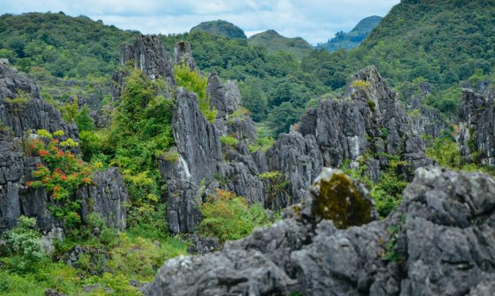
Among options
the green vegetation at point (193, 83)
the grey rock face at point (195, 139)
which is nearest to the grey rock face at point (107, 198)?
the grey rock face at point (195, 139)

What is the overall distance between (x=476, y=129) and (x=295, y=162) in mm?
11158

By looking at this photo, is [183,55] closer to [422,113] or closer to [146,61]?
[146,61]

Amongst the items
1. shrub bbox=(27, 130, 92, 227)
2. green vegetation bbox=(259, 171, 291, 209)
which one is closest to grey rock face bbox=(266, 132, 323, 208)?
green vegetation bbox=(259, 171, 291, 209)

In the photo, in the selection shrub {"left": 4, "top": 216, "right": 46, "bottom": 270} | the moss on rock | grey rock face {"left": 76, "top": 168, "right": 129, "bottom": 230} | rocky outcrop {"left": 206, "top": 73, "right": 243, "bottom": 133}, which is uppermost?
rocky outcrop {"left": 206, "top": 73, "right": 243, "bottom": 133}

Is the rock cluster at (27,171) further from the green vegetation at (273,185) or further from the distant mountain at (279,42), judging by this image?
the distant mountain at (279,42)

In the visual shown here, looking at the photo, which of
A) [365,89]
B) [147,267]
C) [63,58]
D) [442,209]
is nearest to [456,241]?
[442,209]

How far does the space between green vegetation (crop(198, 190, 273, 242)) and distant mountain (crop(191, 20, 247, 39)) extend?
494 ft

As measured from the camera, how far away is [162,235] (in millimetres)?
27281

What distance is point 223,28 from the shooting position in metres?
179

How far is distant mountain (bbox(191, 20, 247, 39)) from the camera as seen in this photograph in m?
177

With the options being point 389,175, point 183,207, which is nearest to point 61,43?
point 389,175

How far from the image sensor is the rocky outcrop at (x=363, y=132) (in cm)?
3531

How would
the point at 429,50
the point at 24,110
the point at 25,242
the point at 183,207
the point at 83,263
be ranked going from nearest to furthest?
the point at 25,242 → the point at 83,263 → the point at 24,110 → the point at 183,207 → the point at 429,50

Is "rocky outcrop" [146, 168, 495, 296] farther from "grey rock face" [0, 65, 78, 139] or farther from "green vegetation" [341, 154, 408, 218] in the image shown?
"green vegetation" [341, 154, 408, 218]
